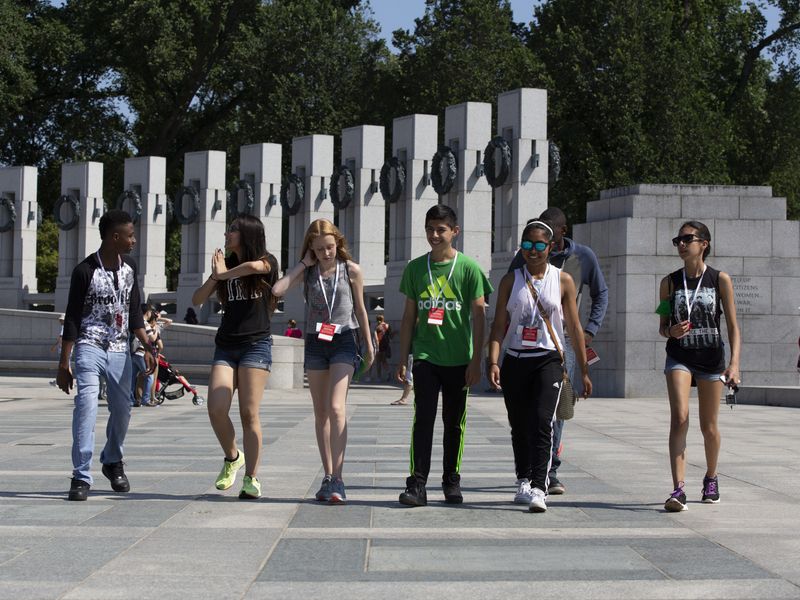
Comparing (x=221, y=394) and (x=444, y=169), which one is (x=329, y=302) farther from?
(x=444, y=169)

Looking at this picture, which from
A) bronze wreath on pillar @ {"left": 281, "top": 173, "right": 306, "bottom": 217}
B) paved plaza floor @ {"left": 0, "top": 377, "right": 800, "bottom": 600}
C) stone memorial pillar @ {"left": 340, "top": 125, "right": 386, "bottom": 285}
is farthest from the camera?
bronze wreath on pillar @ {"left": 281, "top": 173, "right": 306, "bottom": 217}

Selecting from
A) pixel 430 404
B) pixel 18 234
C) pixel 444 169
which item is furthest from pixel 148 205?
pixel 430 404

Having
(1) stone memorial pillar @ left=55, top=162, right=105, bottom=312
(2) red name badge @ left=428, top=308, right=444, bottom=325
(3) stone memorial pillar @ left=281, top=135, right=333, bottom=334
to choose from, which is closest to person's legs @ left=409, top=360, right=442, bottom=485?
(2) red name badge @ left=428, top=308, right=444, bottom=325

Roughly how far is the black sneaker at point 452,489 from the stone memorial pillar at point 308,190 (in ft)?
110

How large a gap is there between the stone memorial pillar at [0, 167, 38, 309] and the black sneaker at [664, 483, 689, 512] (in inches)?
1698

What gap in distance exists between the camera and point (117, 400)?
959 cm

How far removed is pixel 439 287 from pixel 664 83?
46657 millimetres

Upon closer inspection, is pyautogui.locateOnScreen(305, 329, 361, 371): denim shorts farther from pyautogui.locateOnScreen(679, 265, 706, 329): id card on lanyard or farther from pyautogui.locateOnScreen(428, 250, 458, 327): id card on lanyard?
pyautogui.locateOnScreen(679, 265, 706, 329): id card on lanyard

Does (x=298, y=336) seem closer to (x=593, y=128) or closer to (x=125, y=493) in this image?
(x=593, y=128)

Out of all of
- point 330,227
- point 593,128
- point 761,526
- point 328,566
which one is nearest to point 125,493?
point 330,227

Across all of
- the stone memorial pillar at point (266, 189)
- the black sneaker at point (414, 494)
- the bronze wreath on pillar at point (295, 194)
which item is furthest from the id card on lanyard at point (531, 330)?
the stone memorial pillar at point (266, 189)

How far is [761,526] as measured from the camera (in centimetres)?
805

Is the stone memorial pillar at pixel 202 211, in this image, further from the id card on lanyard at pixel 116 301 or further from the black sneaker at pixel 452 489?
the black sneaker at pixel 452 489

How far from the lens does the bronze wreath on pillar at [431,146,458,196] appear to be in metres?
36.9
